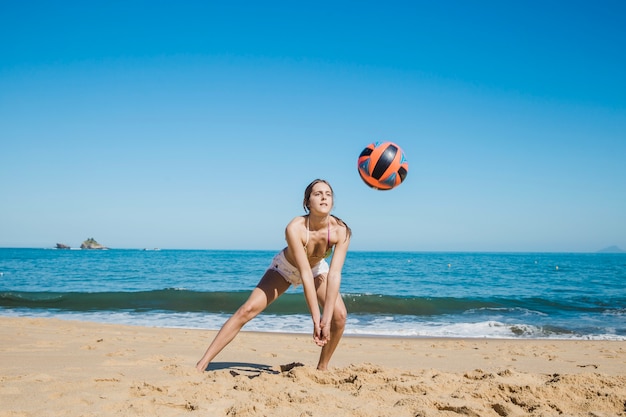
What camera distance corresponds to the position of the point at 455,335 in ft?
32.2

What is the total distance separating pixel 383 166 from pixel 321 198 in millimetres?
1042

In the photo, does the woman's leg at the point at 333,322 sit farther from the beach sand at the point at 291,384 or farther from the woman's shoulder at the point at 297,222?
the woman's shoulder at the point at 297,222

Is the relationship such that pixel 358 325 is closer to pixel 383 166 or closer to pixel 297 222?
pixel 383 166

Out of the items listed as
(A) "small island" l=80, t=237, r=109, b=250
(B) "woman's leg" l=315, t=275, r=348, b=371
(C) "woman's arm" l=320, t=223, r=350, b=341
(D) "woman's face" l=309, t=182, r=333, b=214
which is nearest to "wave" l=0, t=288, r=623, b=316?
(B) "woman's leg" l=315, t=275, r=348, b=371

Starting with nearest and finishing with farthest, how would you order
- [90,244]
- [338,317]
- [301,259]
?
[301,259]
[338,317]
[90,244]

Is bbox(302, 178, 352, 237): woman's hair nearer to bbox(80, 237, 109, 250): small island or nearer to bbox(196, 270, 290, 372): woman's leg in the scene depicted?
bbox(196, 270, 290, 372): woman's leg

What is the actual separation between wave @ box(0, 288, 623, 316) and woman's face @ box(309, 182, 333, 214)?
927cm

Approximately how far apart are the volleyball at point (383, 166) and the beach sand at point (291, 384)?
1.95 m

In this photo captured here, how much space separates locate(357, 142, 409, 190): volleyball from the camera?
5074 millimetres

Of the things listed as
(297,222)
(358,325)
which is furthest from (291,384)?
(358,325)

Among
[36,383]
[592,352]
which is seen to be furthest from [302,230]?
[592,352]

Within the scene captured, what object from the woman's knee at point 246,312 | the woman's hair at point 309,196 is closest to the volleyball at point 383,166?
the woman's hair at point 309,196

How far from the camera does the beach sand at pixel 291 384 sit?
131 inches

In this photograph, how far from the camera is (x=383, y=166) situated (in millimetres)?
5062
